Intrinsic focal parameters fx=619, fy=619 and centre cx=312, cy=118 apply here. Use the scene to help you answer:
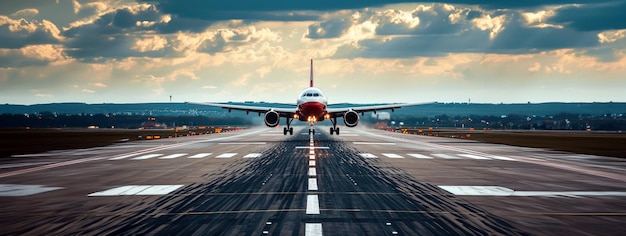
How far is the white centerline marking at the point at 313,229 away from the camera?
1050 centimetres

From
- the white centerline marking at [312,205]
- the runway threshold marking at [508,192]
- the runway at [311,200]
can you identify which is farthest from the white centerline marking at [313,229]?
the runway threshold marking at [508,192]

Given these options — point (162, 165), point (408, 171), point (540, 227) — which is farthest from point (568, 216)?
point (162, 165)

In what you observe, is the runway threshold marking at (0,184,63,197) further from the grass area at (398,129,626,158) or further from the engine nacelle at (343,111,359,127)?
the engine nacelle at (343,111,359,127)

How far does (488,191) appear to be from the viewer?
17.2m

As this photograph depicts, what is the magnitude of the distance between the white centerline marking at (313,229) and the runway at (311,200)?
0.06ft

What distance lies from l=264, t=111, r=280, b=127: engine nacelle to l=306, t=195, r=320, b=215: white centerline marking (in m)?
40.8

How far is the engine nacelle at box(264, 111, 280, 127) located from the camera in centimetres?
5638

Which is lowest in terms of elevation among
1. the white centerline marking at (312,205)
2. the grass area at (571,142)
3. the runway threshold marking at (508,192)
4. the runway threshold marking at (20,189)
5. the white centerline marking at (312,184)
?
the grass area at (571,142)

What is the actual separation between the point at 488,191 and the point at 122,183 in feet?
36.2

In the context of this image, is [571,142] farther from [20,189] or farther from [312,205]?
[20,189]

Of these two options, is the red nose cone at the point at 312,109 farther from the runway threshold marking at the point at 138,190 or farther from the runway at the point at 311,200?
the runway threshold marking at the point at 138,190

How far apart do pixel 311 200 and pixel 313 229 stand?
4.04 meters

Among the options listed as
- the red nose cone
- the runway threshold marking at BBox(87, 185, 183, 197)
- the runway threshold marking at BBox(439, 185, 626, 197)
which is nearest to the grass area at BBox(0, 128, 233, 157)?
the red nose cone

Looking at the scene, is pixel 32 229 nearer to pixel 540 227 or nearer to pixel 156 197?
pixel 156 197
